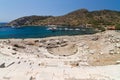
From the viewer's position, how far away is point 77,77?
10.9 metres

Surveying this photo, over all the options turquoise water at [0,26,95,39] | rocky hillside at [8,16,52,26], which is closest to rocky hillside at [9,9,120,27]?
rocky hillside at [8,16,52,26]

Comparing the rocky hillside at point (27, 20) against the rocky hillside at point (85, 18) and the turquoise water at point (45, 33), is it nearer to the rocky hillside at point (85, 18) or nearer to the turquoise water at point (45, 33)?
the rocky hillside at point (85, 18)

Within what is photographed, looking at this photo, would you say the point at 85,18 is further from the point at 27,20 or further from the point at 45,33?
the point at 45,33

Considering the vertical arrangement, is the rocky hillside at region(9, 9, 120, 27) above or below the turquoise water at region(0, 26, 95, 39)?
above

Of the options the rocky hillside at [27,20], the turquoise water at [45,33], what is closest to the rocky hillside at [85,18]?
the rocky hillside at [27,20]

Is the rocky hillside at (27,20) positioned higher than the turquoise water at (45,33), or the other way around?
the rocky hillside at (27,20)

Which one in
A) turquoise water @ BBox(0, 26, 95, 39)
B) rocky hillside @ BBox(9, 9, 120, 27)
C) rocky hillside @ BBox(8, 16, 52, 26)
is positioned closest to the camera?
turquoise water @ BBox(0, 26, 95, 39)

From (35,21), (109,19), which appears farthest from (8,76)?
(35,21)

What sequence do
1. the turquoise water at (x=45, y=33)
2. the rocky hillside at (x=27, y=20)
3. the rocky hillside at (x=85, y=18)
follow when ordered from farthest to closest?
the rocky hillside at (x=27, y=20) → the rocky hillside at (x=85, y=18) → the turquoise water at (x=45, y=33)

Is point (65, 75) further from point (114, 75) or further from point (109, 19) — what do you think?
point (109, 19)

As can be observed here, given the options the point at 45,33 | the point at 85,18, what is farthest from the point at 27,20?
the point at 45,33

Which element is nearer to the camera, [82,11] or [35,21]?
[82,11]

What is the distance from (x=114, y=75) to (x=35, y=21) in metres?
172

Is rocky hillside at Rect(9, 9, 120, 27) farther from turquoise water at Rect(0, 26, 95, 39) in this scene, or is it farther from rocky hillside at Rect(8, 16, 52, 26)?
turquoise water at Rect(0, 26, 95, 39)
